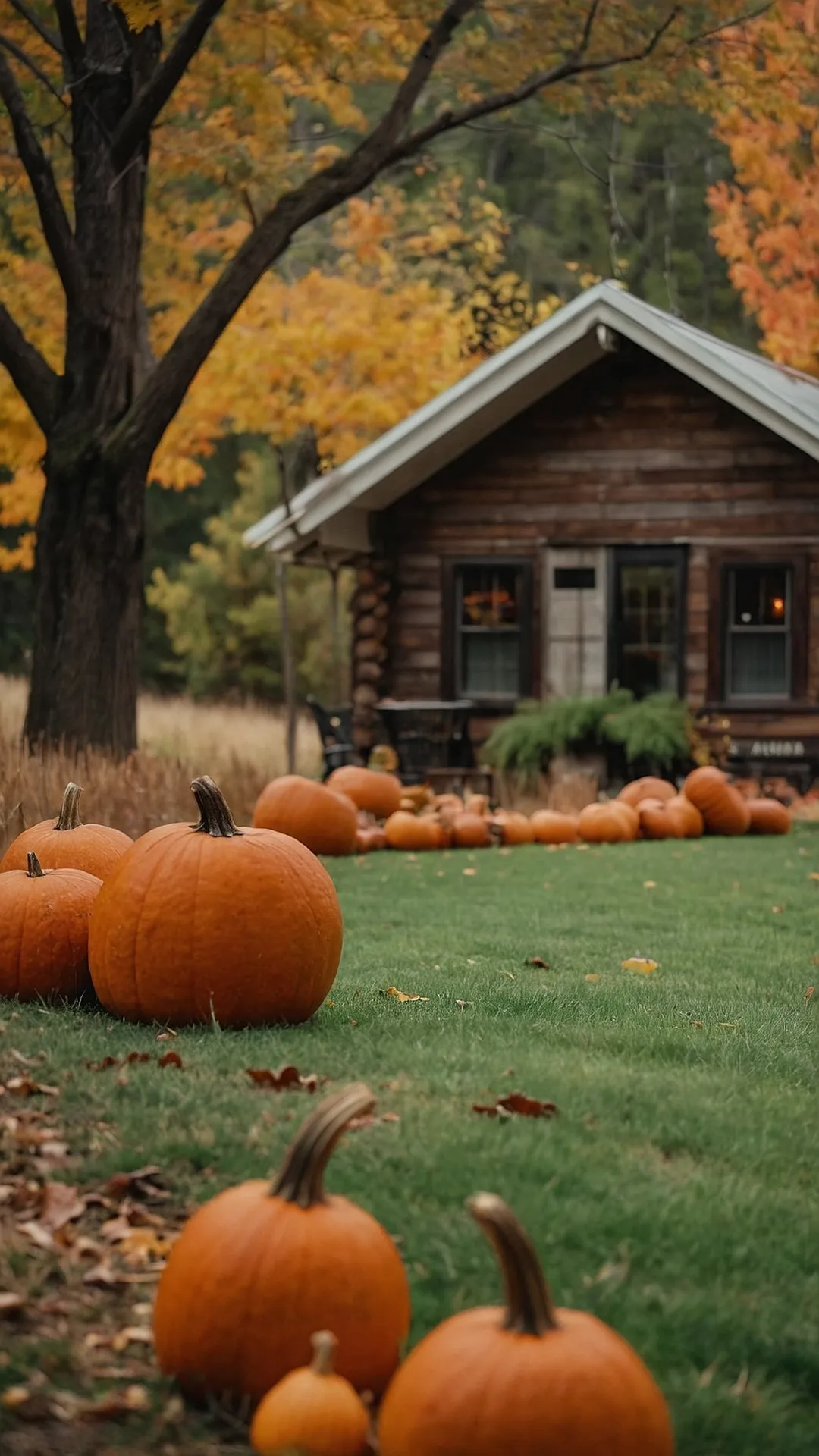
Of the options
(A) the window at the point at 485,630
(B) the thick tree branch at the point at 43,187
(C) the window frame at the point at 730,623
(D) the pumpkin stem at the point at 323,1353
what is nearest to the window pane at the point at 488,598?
(A) the window at the point at 485,630

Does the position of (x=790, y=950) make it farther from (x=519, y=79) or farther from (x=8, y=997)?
(x=519, y=79)

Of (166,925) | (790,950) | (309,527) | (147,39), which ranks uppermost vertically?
(147,39)

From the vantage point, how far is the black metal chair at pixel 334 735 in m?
16.9

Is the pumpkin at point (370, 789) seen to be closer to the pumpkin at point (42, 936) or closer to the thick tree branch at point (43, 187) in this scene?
the thick tree branch at point (43, 187)

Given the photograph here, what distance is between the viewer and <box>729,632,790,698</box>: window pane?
17906mm

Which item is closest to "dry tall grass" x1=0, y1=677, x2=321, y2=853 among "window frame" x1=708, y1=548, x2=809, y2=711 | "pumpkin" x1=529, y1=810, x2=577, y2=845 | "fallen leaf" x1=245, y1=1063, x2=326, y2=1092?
"pumpkin" x1=529, y1=810, x2=577, y2=845

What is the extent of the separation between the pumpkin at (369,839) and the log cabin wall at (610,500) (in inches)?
230

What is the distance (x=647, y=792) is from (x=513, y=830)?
5.88 ft

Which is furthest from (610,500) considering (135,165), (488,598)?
(135,165)

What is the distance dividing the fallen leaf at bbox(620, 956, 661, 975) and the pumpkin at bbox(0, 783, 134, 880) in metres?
2.02

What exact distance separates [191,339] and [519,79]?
3.96 metres

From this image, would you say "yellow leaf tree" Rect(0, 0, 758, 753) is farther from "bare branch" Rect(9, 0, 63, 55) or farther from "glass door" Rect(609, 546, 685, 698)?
"glass door" Rect(609, 546, 685, 698)

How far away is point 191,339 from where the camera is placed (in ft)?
39.5

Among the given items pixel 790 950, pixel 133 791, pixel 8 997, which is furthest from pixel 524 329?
pixel 8 997
